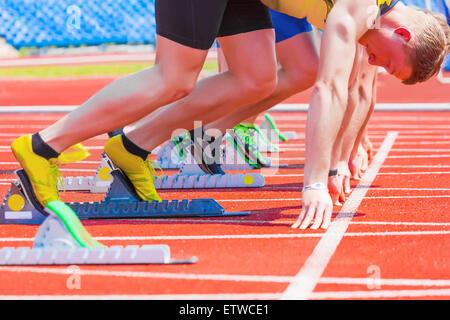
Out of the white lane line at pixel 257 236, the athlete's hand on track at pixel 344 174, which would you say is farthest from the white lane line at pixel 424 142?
the white lane line at pixel 257 236

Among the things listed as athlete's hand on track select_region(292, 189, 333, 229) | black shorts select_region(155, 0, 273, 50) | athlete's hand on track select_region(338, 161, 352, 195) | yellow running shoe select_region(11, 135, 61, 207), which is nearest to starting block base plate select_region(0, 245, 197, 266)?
yellow running shoe select_region(11, 135, 61, 207)

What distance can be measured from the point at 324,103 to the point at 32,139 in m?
1.34

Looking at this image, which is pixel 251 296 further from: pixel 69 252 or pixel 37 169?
pixel 37 169

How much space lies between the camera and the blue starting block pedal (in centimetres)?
406

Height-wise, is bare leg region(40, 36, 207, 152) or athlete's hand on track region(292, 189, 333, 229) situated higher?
bare leg region(40, 36, 207, 152)

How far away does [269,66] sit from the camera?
431 cm

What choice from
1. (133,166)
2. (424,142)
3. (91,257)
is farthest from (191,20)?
(424,142)

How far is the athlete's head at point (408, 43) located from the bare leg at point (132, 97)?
0.82 meters

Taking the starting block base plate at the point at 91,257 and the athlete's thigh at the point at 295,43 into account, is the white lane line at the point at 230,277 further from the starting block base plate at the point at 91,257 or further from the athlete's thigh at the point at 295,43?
the athlete's thigh at the point at 295,43

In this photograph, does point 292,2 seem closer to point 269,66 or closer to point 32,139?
point 269,66

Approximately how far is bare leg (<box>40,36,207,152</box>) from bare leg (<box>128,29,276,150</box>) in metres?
0.40

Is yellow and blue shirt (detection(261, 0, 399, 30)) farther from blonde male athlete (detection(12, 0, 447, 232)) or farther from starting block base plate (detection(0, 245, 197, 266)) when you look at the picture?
starting block base plate (detection(0, 245, 197, 266))

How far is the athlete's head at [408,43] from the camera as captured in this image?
3.78 metres

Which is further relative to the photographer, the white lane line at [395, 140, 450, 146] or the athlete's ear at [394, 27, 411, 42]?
the white lane line at [395, 140, 450, 146]
